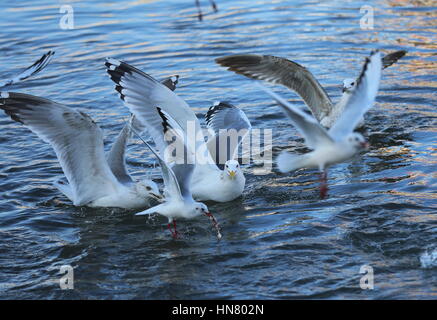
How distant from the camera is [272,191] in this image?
884cm

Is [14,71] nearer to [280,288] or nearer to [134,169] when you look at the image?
[134,169]

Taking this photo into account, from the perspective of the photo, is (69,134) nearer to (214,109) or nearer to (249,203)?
(249,203)

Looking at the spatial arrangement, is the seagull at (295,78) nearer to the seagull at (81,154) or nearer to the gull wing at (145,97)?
the gull wing at (145,97)

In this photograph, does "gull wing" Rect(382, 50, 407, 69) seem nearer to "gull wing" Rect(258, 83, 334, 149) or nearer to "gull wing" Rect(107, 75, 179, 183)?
"gull wing" Rect(107, 75, 179, 183)

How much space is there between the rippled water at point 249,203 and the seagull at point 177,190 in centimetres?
32

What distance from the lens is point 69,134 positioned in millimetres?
7773

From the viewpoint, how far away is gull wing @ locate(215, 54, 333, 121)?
10.2m

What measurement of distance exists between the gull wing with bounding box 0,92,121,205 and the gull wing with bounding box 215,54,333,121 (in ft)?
8.58

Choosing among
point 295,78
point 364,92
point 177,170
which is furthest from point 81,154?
point 295,78

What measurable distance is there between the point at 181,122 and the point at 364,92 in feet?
9.18

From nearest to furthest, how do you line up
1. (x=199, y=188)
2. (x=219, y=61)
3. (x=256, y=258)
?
1. (x=256, y=258)
2. (x=199, y=188)
3. (x=219, y=61)

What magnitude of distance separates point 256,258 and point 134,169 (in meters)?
3.11

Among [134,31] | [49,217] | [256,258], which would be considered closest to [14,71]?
[134,31]
